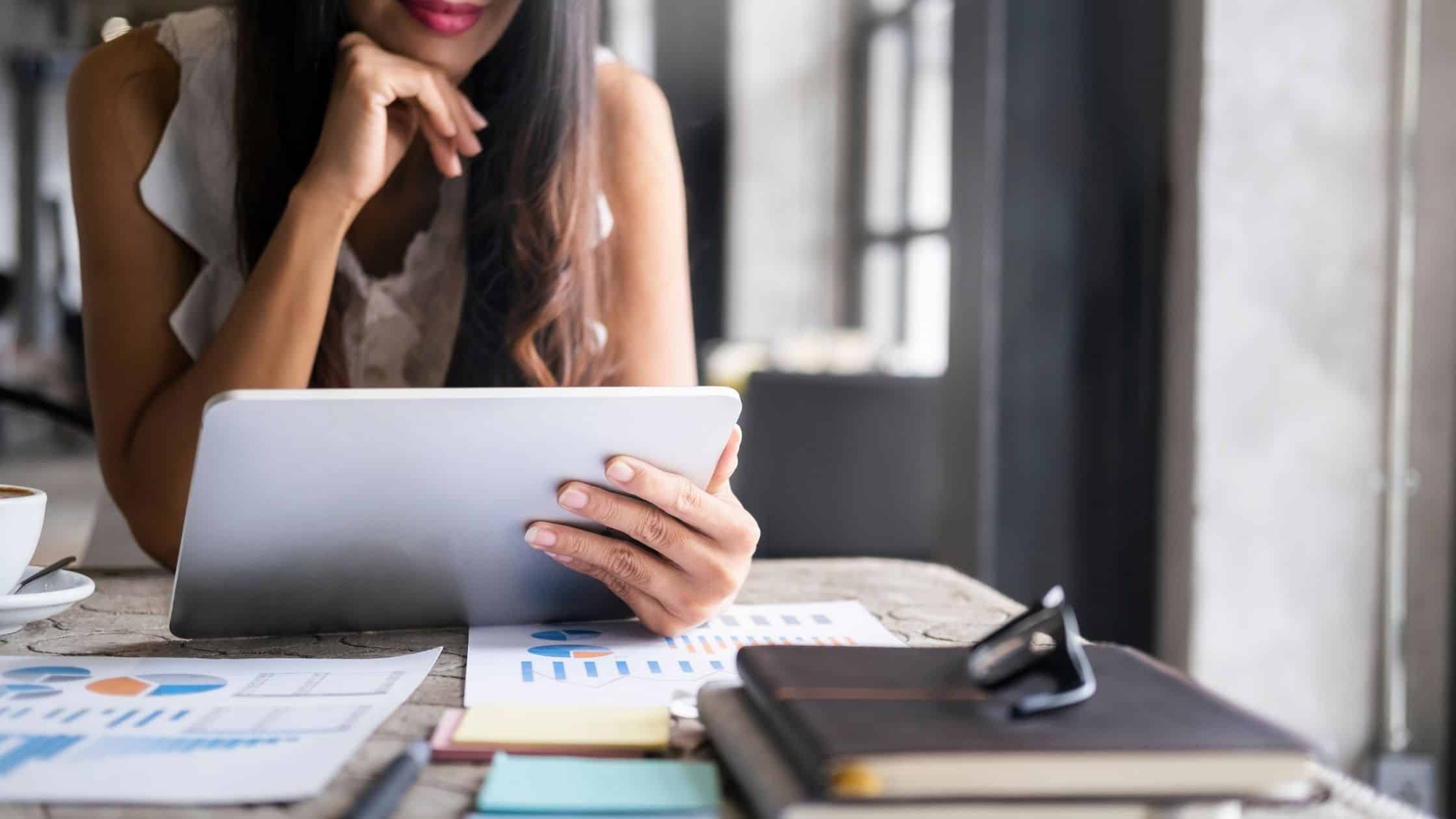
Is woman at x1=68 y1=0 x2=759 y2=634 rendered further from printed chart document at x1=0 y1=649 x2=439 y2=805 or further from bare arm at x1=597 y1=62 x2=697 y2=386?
printed chart document at x1=0 y1=649 x2=439 y2=805

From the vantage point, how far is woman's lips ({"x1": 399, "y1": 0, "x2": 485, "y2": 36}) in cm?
101

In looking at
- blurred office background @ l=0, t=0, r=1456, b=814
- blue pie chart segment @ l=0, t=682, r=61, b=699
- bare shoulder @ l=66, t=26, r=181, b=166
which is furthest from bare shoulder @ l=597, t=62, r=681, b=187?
blue pie chart segment @ l=0, t=682, r=61, b=699

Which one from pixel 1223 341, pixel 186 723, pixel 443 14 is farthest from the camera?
pixel 1223 341

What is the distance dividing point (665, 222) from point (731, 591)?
0.61 metres

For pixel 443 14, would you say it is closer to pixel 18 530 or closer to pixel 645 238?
pixel 645 238

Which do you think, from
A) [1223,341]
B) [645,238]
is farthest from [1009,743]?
[1223,341]

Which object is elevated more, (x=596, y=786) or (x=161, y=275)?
(x=161, y=275)

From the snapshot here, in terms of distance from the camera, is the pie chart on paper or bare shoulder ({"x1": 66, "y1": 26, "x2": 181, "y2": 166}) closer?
the pie chart on paper

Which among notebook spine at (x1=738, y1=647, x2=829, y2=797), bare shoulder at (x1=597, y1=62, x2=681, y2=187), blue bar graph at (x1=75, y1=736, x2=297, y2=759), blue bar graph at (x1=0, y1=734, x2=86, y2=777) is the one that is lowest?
blue bar graph at (x1=75, y1=736, x2=297, y2=759)

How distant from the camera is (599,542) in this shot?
0.60 m

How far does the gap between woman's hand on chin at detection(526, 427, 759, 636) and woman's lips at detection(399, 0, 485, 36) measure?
623 mm

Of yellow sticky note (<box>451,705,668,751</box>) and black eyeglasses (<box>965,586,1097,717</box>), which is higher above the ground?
black eyeglasses (<box>965,586,1097,717</box>)

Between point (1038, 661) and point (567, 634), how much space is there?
33cm

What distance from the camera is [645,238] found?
1146 mm
